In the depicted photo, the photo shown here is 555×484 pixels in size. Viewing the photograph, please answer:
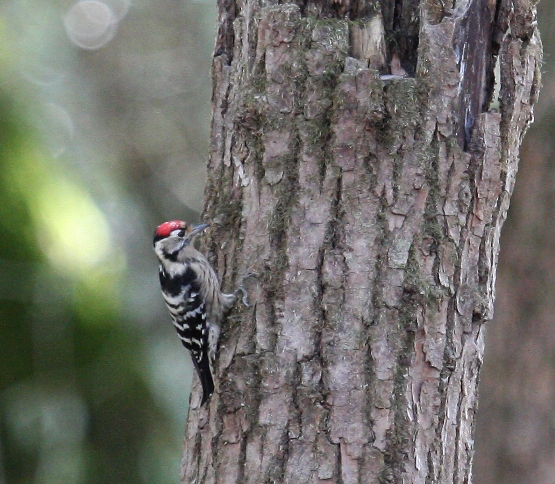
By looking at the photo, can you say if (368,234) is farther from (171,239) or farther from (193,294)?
(171,239)

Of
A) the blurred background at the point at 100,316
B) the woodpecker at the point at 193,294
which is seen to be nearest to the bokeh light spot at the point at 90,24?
the blurred background at the point at 100,316

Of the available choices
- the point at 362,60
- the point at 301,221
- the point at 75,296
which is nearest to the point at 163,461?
the point at 75,296

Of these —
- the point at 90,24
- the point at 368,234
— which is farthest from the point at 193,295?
the point at 90,24

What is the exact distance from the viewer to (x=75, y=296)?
5.16 m

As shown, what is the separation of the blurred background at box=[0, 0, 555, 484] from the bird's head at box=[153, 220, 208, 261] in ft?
3.70

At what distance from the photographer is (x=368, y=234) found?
253 centimetres

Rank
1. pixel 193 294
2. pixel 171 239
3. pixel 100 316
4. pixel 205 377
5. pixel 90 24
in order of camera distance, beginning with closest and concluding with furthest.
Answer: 1. pixel 205 377
2. pixel 193 294
3. pixel 171 239
4. pixel 100 316
5. pixel 90 24

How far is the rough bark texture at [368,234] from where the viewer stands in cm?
250

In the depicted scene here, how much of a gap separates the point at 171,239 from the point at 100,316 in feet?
4.77

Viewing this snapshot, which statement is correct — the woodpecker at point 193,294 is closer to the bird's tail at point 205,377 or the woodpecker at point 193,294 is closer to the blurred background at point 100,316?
the bird's tail at point 205,377

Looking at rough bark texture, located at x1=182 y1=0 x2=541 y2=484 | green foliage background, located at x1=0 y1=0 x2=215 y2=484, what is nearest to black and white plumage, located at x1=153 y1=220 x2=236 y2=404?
rough bark texture, located at x1=182 y1=0 x2=541 y2=484

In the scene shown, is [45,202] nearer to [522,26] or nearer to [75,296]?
[75,296]

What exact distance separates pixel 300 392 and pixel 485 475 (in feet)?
9.01

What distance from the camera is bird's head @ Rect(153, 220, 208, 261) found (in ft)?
13.1
